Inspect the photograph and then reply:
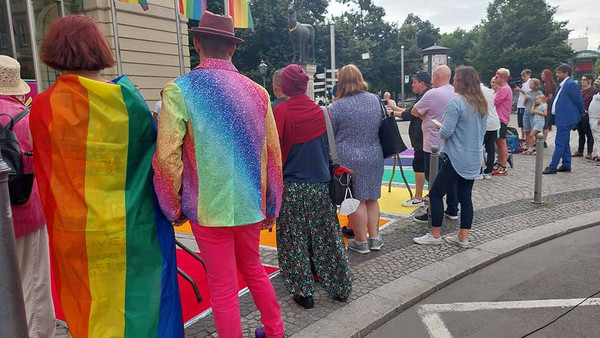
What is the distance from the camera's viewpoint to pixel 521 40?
1710 inches

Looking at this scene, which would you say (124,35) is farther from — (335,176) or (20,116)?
(20,116)

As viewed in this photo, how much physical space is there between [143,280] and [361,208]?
7.96ft

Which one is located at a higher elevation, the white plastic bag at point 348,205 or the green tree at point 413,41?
the green tree at point 413,41

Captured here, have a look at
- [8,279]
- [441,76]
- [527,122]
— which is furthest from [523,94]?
[8,279]

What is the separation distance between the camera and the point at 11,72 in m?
2.61

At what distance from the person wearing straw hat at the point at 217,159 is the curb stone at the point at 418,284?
893 mm

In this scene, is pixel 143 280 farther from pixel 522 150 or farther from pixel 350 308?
pixel 522 150

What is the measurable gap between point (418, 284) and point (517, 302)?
770 millimetres

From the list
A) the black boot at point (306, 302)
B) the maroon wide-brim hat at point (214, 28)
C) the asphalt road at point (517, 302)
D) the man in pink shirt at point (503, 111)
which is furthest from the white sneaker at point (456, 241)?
the man in pink shirt at point (503, 111)

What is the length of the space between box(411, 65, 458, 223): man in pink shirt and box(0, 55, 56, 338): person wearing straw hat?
13.6 feet

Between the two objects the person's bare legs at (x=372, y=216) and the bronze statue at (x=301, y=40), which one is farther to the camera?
the bronze statue at (x=301, y=40)

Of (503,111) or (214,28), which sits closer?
(214,28)

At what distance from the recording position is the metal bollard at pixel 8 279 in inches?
72.3

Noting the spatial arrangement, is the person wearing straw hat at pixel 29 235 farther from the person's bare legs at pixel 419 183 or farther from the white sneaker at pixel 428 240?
the person's bare legs at pixel 419 183
